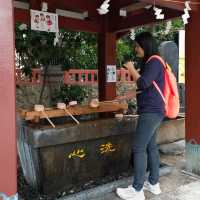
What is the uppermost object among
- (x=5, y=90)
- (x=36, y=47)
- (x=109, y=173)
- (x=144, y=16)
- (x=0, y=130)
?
(x=144, y=16)

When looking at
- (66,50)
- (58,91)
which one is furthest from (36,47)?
(58,91)

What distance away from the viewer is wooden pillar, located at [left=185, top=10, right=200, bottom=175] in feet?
14.3

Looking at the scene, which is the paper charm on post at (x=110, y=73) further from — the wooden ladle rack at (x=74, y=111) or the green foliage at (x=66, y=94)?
the wooden ladle rack at (x=74, y=111)

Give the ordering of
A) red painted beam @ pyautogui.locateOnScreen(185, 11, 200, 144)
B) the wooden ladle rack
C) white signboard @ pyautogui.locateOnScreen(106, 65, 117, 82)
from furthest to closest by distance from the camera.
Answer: white signboard @ pyautogui.locateOnScreen(106, 65, 117, 82)
red painted beam @ pyautogui.locateOnScreen(185, 11, 200, 144)
the wooden ladle rack

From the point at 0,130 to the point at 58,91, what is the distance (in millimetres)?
5676

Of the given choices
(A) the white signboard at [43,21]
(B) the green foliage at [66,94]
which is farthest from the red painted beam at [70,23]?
(B) the green foliage at [66,94]

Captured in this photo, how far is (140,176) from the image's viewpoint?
3.56 m

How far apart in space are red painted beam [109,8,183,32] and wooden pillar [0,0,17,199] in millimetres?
3208

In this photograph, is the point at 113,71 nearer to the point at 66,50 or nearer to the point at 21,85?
the point at 66,50

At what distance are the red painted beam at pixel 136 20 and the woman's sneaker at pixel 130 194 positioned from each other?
2.78 metres

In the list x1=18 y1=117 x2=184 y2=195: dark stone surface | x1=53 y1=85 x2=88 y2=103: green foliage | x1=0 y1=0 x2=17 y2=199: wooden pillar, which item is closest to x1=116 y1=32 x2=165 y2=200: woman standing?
x1=18 y1=117 x2=184 y2=195: dark stone surface

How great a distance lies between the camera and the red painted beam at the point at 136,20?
4895 millimetres

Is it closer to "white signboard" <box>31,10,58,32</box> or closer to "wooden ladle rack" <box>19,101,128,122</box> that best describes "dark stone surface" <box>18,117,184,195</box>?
"wooden ladle rack" <box>19,101,128,122</box>

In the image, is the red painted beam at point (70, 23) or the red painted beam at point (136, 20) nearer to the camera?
the red painted beam at point (70, 23)
